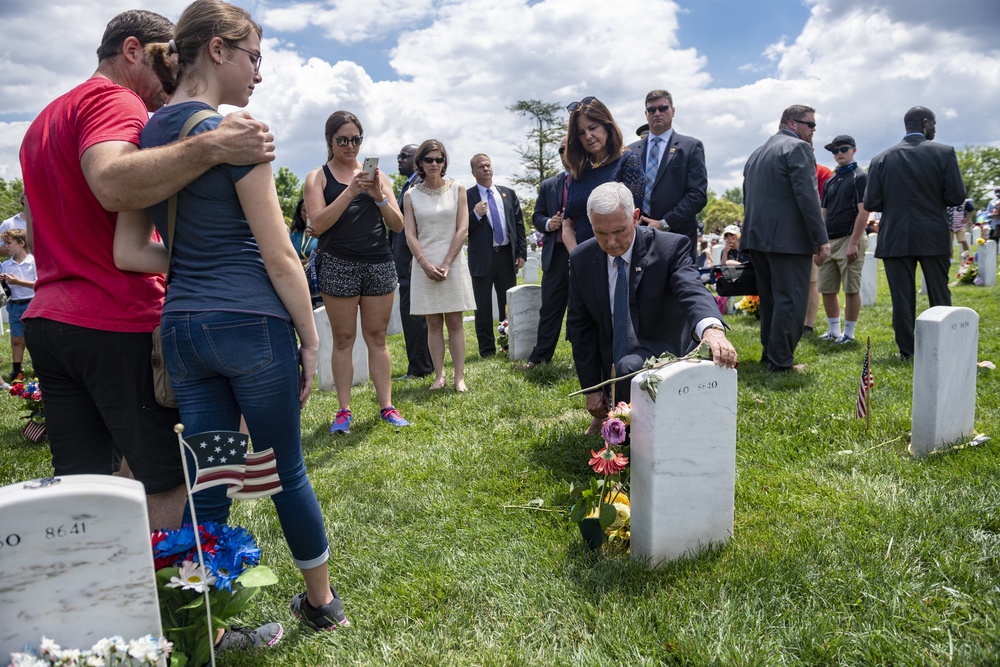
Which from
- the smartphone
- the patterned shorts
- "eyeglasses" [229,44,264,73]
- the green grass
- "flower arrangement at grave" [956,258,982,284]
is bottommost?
the green grass

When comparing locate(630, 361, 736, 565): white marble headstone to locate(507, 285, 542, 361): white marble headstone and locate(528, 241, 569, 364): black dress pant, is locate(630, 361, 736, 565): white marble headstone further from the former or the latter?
locate(507, 285, 542, 361): white marble headstone

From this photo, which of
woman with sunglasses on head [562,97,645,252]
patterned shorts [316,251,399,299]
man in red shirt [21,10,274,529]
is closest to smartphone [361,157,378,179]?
patterned shorts [316,251,399,299]

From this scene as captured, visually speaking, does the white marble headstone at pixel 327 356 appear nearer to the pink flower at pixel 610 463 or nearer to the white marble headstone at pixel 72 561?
the pink flower at pixel 610 463

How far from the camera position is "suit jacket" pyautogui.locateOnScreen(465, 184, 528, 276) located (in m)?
7.92

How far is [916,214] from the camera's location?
6301 millimetres

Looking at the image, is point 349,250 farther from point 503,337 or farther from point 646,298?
point 503,337

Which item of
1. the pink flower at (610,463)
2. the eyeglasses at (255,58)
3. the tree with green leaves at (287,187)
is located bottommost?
the pink flower at (610,463)

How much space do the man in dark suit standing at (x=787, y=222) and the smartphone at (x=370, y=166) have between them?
3748 millimetres

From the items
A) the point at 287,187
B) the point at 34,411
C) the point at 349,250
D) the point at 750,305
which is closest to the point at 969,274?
the point at 750,305

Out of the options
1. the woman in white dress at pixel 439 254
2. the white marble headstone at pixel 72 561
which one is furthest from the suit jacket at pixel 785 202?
the white marble headstone at pixel 72 561

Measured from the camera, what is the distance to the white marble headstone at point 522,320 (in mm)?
7492

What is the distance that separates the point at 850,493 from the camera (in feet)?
11.6

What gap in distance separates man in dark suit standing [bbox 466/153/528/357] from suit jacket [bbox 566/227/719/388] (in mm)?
3699

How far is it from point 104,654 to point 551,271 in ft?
18.0
